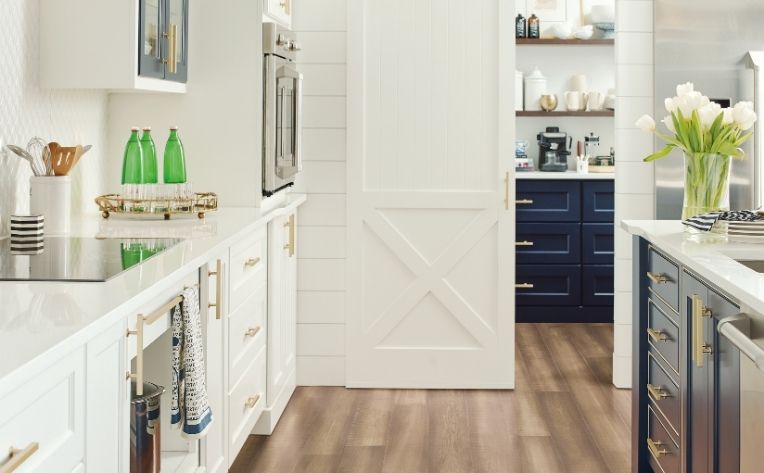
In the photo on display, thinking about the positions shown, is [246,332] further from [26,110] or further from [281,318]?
[26,110]

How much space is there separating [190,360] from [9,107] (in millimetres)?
1074

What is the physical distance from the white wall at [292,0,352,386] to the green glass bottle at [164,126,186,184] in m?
1.14

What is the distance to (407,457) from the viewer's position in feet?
12.1

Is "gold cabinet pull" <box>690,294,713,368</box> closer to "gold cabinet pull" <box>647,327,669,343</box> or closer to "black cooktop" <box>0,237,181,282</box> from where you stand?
"gold cabinet pull" <box>647,327,669,343</box>

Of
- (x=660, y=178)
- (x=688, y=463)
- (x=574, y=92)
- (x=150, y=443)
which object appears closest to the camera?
(x=150, y=443)

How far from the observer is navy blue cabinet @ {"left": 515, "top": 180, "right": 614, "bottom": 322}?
6.10 meters

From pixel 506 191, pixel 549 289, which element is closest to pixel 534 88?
pixel 549 289

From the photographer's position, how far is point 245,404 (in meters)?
3.41

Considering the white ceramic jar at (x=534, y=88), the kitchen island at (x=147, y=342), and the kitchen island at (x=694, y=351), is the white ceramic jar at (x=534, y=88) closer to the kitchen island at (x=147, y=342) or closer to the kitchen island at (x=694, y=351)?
the kitchen island at (x=147, y=342)

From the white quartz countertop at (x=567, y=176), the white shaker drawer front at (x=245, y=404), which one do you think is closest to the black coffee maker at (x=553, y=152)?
the white quartz countertop at (x=567, y=176)

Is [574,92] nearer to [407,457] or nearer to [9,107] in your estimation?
[407,457]

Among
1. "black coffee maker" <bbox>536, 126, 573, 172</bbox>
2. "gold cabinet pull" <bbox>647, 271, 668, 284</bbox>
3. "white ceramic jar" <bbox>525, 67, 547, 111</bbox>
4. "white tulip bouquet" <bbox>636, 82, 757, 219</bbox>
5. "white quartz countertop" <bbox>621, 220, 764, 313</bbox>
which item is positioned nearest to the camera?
"white quartz countertop" <bbox>621, 220, 764, 313</bbox>

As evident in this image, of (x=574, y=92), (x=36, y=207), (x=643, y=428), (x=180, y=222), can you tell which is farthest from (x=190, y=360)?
(x=574, y=92)

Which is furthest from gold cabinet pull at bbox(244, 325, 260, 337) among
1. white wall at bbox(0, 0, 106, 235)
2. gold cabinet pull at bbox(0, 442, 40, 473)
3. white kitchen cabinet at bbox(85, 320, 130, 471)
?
gold cabinet pull at bbox(0, 442, 40, 473)
